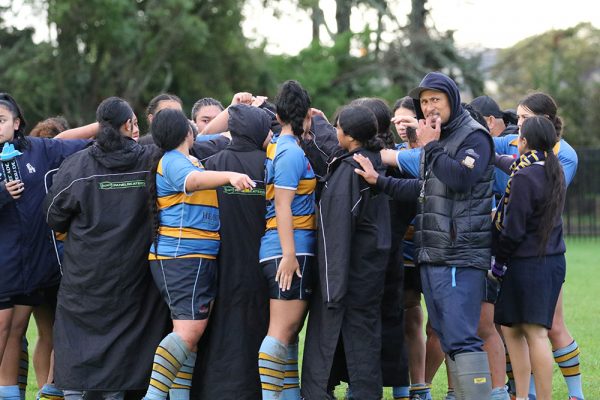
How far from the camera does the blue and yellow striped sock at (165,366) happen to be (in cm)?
586

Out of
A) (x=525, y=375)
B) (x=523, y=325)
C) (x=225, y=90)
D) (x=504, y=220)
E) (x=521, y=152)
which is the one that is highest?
(x=225, y=90)

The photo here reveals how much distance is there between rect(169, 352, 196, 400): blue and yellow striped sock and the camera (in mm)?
6203

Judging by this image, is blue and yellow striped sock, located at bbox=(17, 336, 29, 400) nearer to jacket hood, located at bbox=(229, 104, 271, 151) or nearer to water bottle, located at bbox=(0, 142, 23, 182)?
water bottle, located at bbox=(0, 142, 23, 182)

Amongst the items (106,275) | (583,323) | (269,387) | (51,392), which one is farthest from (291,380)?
(583,323)

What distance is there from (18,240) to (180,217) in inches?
50.1

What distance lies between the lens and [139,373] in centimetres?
618

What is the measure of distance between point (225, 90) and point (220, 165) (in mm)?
21920

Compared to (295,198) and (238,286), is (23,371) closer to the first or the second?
(238,286)

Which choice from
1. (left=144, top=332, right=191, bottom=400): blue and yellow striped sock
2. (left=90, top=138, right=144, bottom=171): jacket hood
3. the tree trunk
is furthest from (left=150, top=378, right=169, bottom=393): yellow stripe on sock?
the tree trunk

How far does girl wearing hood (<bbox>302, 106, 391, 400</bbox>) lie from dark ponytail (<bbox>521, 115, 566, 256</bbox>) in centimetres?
104

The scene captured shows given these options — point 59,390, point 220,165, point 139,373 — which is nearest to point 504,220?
point 220,165

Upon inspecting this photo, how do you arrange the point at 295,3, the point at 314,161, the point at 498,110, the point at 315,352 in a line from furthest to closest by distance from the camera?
the point at 295,3 < the point at 498,110 < the point at 314,161 < the point at 315,352

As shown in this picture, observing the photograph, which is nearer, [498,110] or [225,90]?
[498,110]

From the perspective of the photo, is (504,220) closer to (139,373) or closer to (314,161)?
(314,161)
